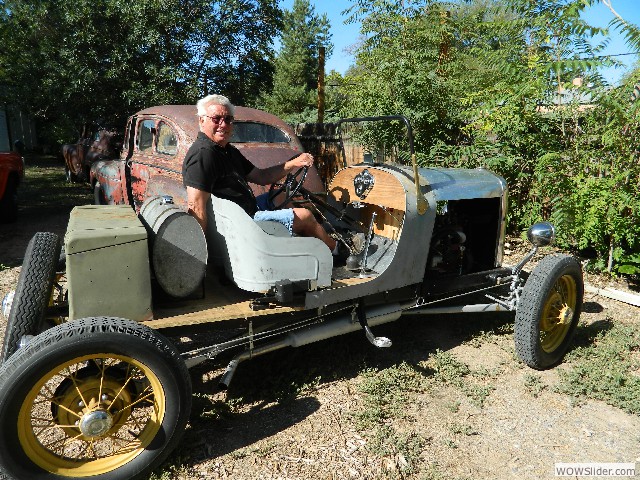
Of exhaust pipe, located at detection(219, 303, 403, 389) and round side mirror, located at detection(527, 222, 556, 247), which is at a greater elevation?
round side mirror, located at detection(527, 222, 556, 247)

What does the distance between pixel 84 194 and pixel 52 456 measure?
10.1 metres

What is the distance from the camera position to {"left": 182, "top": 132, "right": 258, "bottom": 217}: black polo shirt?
2.95 metres

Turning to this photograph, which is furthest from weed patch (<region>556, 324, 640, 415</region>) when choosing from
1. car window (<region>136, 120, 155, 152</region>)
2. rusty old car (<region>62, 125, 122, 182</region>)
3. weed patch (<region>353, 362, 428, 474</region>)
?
rusty old car (<region>62, 125, 122, 182</region>)

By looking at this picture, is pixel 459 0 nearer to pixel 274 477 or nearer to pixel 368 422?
pixel 368 422

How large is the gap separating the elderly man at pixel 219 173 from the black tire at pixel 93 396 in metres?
0.93

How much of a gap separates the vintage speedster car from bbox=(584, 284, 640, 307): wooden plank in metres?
1.59

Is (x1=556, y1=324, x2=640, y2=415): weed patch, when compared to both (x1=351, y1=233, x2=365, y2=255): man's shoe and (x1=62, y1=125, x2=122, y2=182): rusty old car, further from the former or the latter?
(x1=62, y1=125, x2=122, y2=182): rusty old car

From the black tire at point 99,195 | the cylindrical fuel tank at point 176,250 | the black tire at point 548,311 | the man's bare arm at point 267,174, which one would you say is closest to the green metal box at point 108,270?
the cylindrical fuel tank at point 176,250

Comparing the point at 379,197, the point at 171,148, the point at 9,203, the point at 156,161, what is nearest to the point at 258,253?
the point at 379,197

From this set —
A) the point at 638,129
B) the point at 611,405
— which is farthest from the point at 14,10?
the point at 611,405

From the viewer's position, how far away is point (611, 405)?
10.9 ft

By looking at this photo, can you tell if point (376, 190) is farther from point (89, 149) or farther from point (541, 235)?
point (89, 149)

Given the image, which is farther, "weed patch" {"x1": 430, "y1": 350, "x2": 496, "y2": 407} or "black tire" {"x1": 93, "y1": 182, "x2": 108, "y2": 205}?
"black tire" {"x1": 93, "y1": 182, "x2": 108, "y2": 205}

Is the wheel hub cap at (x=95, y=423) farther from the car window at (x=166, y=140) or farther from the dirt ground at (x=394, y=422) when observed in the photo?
the car window at (x=166, y=140)
